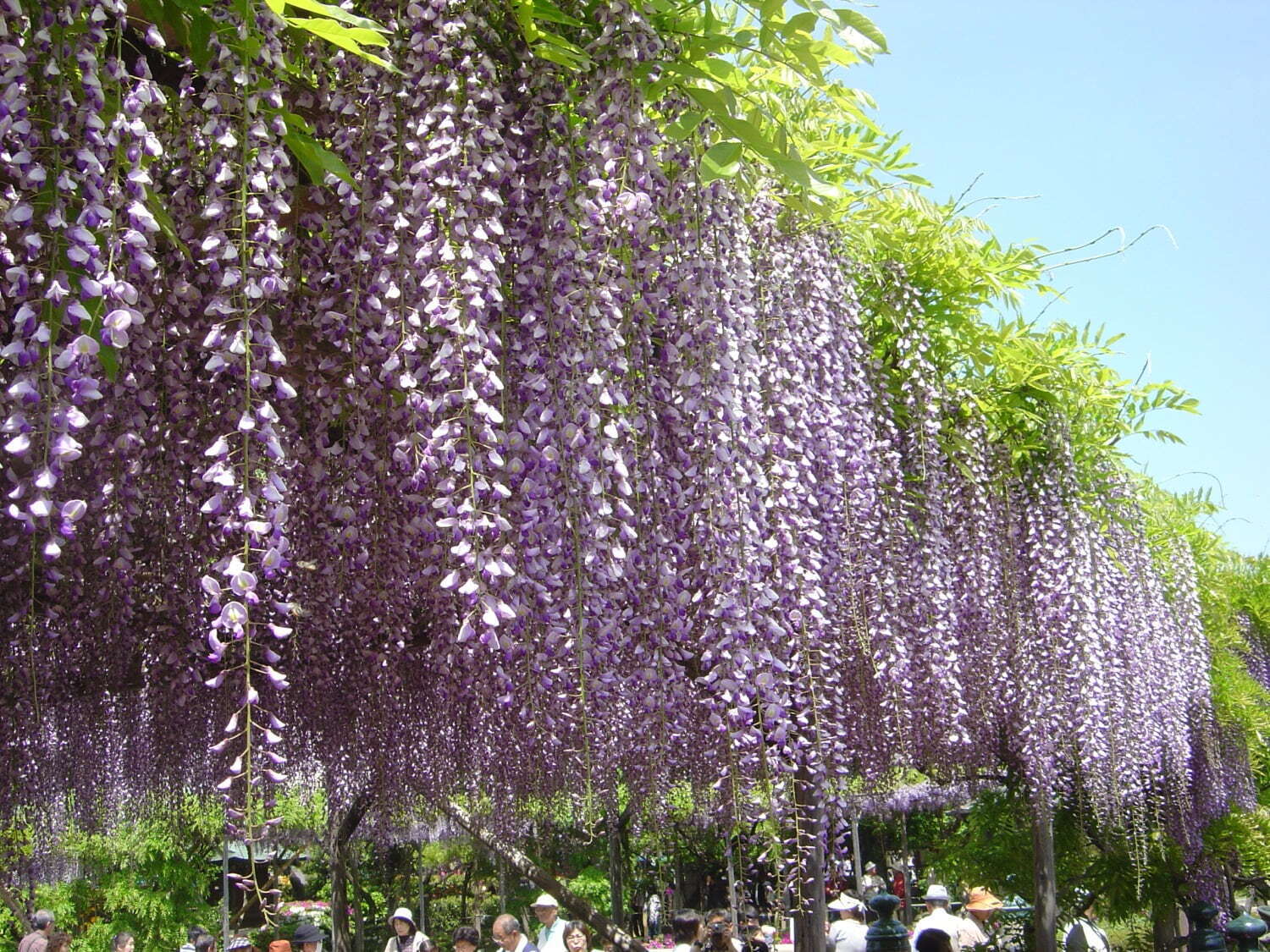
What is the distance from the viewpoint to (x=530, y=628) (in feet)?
9.29

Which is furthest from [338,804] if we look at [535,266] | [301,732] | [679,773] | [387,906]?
[387,906]

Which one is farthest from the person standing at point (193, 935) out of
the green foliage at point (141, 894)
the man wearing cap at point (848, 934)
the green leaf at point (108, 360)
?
the green leaf at point (108, 360)

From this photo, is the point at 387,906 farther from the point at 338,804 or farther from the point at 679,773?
the point at 679,773

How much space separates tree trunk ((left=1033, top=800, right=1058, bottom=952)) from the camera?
9.53 m

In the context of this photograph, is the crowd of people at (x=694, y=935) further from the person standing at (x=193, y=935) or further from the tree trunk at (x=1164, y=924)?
the tree trunk at (x=1164, y=924)

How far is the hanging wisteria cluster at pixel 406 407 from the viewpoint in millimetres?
2074

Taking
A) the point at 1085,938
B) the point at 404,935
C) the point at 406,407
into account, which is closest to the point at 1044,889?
the point at 1085,938

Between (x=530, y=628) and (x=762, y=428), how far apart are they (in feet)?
3.64

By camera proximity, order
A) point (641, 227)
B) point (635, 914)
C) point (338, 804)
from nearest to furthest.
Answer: point (641, 227)
point (338, 804)
point (635, 914)

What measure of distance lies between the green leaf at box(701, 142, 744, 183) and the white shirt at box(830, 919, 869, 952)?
7293 millimetres

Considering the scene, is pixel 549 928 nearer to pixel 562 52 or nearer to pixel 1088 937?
pixel 1088 937

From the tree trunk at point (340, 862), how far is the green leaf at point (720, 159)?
5.80 m

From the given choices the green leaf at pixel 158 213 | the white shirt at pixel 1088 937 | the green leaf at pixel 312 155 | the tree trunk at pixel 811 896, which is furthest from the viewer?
the white shirt at pixel 1088 937

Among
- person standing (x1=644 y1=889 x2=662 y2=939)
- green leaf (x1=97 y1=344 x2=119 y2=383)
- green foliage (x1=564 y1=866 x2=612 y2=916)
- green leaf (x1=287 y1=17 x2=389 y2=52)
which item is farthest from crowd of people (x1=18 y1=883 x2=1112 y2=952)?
person standing (x1=644 y1=889 x2=662 y2=939)
